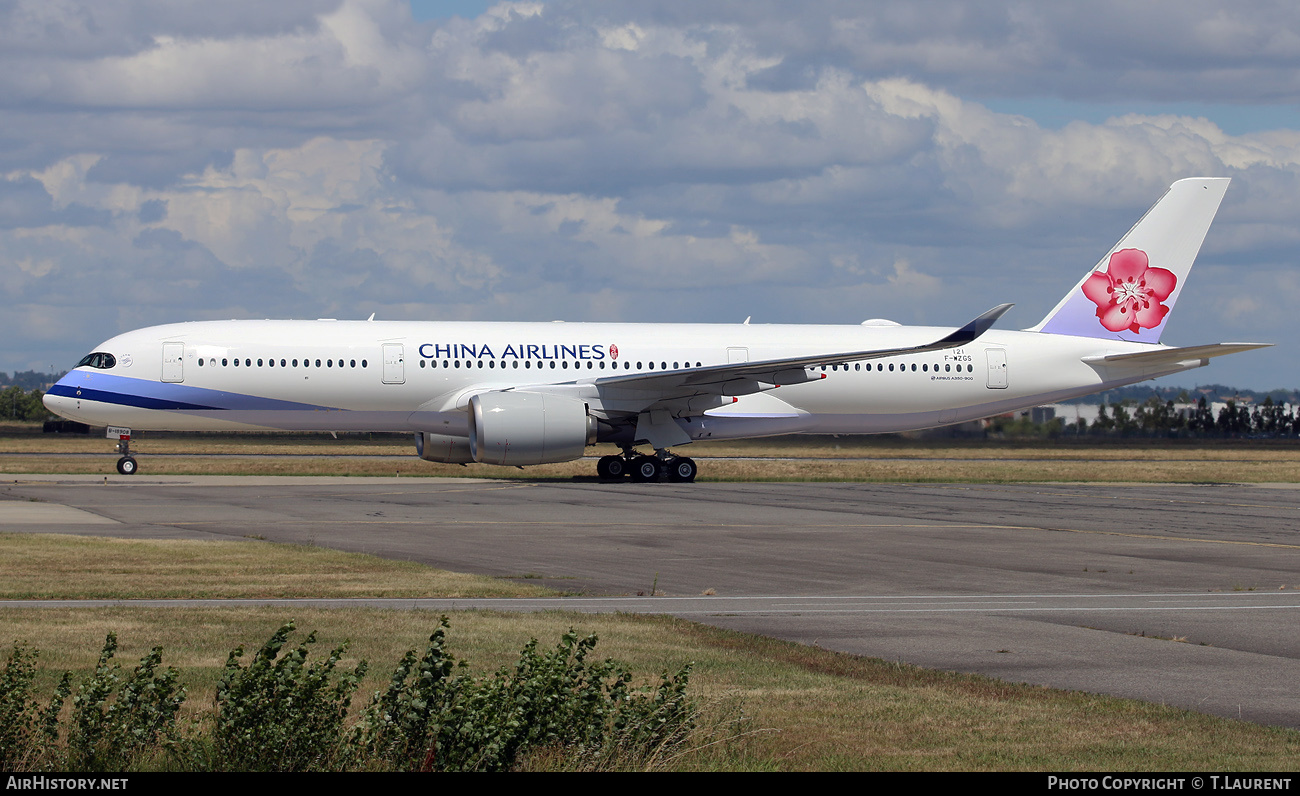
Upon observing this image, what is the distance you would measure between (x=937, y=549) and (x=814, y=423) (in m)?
18.0

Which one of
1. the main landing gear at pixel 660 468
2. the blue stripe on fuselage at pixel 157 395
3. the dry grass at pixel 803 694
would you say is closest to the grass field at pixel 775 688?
the dry grass at pixel 803 694

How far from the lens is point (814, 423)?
3666 centimetres

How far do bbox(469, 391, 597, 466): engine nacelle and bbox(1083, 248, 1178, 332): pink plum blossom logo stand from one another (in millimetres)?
17067

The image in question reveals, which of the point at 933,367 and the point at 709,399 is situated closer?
the point at 709,399

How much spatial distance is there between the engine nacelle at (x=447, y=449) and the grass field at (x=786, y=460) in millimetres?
2064

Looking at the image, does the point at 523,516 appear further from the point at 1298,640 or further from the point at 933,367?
the point at 933,367

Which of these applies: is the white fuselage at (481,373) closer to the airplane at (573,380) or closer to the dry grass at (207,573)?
the airplane at (573,380)

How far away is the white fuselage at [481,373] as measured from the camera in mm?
32312

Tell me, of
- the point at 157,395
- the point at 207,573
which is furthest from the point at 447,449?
the point at 207,573

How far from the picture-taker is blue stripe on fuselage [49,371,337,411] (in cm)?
3216

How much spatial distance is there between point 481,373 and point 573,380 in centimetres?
240

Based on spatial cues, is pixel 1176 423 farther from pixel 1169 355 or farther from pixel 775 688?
pixel 775 688

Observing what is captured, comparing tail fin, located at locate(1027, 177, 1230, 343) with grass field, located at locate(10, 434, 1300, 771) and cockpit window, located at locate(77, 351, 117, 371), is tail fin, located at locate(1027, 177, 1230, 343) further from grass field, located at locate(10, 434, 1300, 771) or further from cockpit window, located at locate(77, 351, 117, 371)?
grass field, located at locate(10, 434, 1300, 771)

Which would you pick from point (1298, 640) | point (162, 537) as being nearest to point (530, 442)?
point (162, 537)
